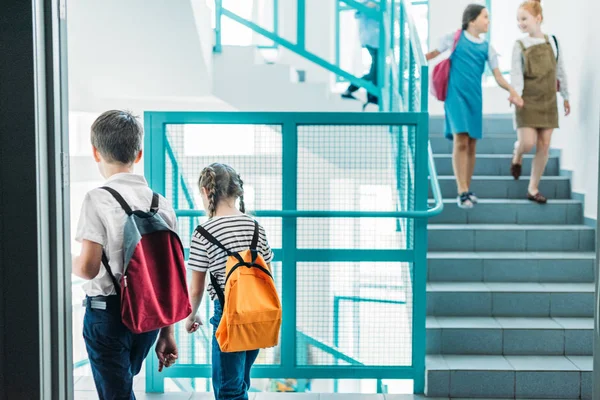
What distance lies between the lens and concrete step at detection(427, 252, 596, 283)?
4.62m

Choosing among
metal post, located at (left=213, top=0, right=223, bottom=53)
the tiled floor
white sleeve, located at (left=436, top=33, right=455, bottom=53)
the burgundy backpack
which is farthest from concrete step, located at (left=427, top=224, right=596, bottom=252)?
the burgundy backpack

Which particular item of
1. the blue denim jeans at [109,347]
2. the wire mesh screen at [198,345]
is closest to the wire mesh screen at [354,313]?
the wire mesh screen at [198,345]

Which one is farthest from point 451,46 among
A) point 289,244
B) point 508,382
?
point 508,382

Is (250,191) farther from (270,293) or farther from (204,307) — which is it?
(270,293)

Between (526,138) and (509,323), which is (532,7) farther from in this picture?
(509,323)

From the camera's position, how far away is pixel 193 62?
5.96m

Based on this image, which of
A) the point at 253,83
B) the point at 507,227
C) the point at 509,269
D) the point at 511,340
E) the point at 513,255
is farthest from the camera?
the point at 253,83

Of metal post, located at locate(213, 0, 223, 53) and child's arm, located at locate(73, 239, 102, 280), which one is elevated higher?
metal post, located at locate(213, 0, 223, 53)

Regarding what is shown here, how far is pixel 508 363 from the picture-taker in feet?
12.8

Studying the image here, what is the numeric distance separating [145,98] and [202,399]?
3.70 meters

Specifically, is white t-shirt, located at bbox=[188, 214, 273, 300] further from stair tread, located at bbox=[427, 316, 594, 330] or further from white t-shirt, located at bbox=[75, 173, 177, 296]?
stair tread, located at bbox=[427, 316, 594, 330]

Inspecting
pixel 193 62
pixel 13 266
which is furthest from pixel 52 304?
pixel 193 62

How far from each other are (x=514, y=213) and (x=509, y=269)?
28.1 inches

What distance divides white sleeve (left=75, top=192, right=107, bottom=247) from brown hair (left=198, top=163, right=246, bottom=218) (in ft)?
2.06
